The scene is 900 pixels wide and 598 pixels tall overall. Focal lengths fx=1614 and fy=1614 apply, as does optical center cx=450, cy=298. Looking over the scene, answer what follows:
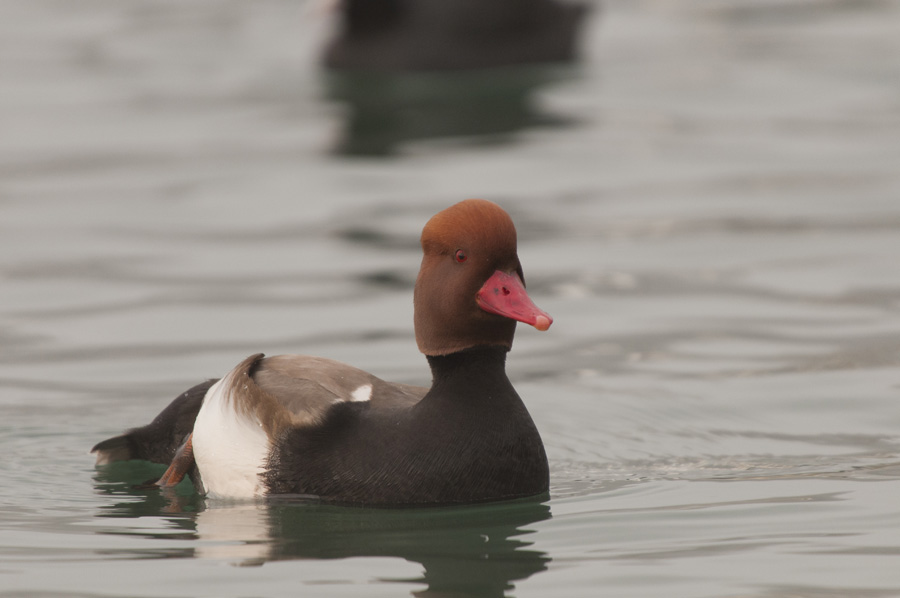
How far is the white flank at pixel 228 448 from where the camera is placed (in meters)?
6.47

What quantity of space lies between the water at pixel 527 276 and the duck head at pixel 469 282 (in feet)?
2.26

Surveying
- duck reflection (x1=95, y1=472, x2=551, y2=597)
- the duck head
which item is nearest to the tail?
duck reflection (x1=95, y1=472, x2=551, y2=597)

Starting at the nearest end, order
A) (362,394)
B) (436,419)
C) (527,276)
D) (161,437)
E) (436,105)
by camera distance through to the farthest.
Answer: (436,419) < (362,394) < (161,437) < (527,276) < (436,105)

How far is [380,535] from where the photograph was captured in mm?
6047

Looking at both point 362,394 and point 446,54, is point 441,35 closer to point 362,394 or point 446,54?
point 446,54

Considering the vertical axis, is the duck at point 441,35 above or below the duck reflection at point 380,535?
above

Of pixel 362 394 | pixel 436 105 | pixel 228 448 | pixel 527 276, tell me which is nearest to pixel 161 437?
pixel 228 448

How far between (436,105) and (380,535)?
10.3 meters

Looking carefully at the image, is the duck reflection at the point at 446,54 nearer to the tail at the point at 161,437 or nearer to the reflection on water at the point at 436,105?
the reflection on water at the point at 436,105

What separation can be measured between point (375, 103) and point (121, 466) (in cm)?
919

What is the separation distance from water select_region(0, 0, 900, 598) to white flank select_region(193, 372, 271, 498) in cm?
14

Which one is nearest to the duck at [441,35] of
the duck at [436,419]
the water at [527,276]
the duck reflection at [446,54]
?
the duck reflection at [446,54]

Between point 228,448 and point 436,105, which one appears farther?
point 436,105

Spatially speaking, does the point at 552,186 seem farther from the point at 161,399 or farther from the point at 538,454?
the point at 538,454
